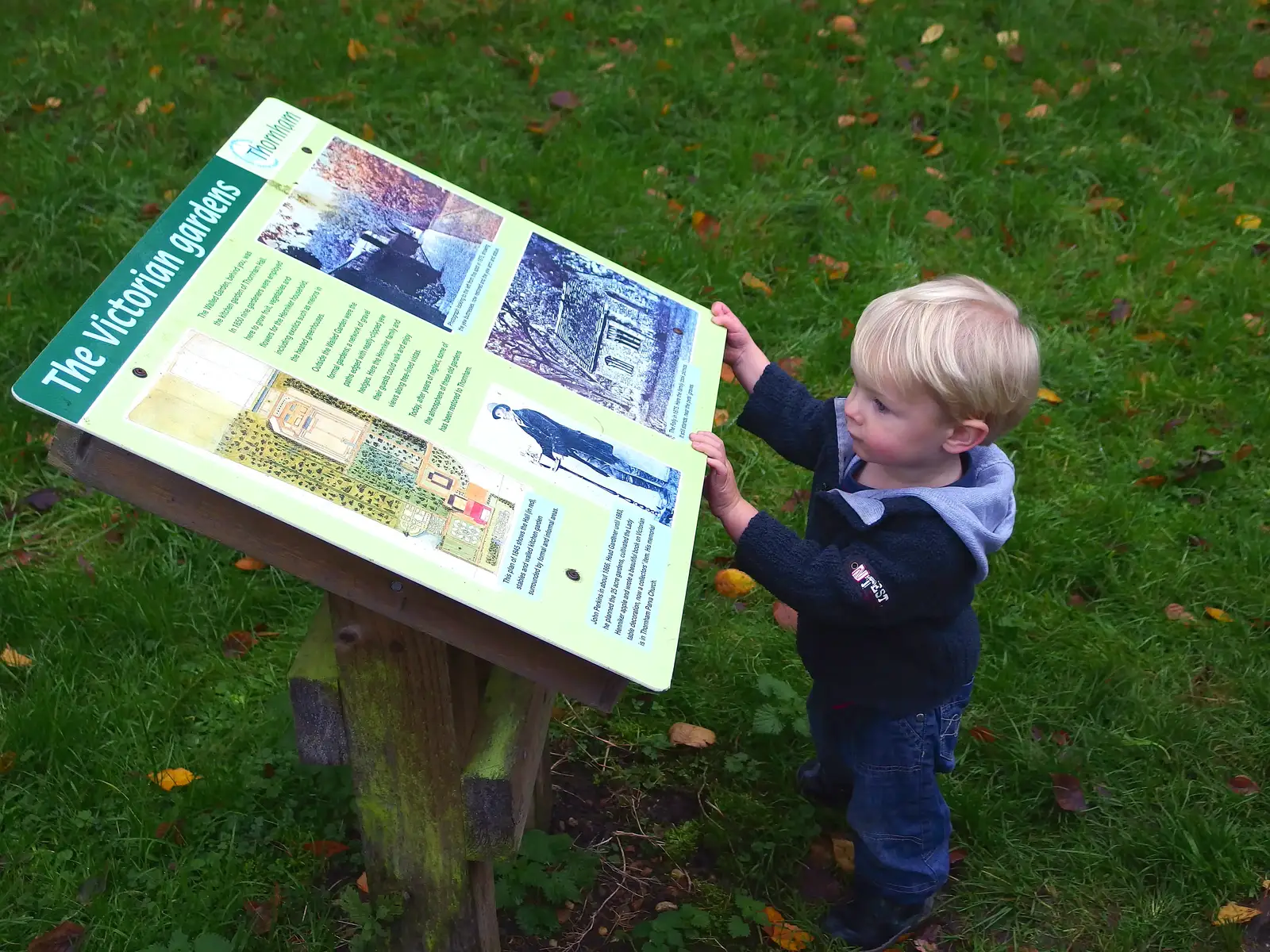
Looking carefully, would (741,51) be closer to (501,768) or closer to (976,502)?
(976,502)

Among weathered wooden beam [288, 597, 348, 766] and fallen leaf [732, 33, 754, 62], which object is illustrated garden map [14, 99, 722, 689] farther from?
fallen leaf [732, 33, 754, 62]

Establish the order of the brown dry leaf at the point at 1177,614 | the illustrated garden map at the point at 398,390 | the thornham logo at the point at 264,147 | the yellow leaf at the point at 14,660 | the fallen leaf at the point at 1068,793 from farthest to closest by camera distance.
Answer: the brown dry leaf at the point at 1177,614 < the yellow leaf at the point at 14,660 < the fallen leaf at the point at 1068,793 < the thornham logo at the point at 264,147 < the illustrated garden map at the point at 398,390

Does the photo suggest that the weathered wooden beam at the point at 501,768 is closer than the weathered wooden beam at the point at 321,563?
No

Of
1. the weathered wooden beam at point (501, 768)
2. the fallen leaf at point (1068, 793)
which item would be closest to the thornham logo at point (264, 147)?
the weathered wooden beam at point (501, 768)

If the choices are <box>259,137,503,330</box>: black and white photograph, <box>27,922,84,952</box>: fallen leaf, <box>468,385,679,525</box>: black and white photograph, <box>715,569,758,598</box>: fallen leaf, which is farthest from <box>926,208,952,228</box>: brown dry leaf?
<box>27,922,84,952</box>: fallen leaf

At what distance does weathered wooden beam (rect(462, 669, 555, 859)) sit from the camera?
1741 mm

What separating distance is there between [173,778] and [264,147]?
1.61m

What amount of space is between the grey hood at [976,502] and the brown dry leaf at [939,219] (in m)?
2.81

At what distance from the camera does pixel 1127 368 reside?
4102 mm

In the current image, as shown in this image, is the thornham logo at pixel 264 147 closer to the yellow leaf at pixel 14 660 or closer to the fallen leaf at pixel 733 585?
the yellow leaf at pixel 14 660

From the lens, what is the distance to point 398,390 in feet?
5.10

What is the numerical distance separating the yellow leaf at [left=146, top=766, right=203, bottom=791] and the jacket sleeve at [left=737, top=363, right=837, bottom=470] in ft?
5.20

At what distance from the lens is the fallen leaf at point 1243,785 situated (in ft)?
9.05

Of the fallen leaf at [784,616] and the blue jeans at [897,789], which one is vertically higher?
the blue jeans at [897,789]
